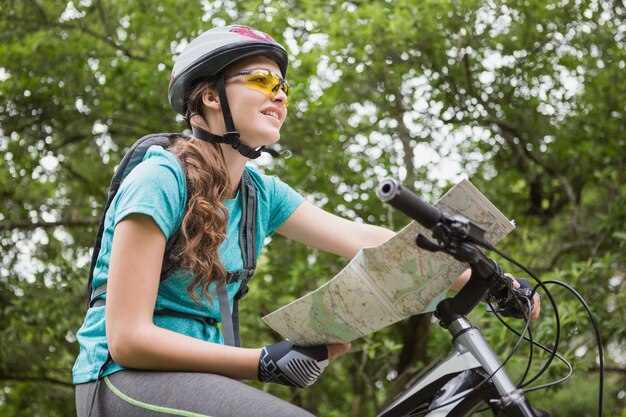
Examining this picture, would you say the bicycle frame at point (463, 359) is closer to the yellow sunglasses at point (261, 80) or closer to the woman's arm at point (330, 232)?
the woman's arm at point (330, 232)

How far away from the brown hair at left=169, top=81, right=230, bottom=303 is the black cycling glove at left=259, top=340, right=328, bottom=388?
0.30 metres

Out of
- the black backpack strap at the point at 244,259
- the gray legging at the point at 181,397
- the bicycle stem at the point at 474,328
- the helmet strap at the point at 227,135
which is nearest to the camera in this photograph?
the bicycle stem at the point at 474,328

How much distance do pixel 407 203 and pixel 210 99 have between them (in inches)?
43.2

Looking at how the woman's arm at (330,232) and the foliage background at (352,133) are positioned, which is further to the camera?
the foliage background at (352,133)

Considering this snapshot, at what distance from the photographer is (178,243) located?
2113 mm

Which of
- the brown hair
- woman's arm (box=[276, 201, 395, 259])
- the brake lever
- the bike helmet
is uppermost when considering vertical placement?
the bike helmet

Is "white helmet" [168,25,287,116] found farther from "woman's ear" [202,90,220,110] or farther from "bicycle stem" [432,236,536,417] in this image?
"bicycle stem" [432,236,536,417]

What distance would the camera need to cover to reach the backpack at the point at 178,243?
2113 mm

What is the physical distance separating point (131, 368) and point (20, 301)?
4252 millimetres

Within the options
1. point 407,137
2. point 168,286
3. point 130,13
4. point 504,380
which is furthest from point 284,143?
point 504,380

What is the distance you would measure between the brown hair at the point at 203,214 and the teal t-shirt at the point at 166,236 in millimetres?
29

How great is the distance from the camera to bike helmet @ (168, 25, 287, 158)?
2428 millimetres

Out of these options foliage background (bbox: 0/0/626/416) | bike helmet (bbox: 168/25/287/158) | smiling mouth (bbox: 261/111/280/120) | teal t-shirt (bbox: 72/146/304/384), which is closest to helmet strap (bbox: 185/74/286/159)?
bike helmet (bbox: 168/25/287/158)

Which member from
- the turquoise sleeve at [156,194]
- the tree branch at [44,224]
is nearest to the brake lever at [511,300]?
the turquoise sleeve at [156,194]
